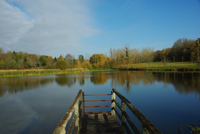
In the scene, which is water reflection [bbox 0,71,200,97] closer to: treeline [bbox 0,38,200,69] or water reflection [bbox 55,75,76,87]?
water reflection [bbox 55,75,76,87]

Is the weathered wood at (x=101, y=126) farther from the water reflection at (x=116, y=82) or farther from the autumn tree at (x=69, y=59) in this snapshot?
the autumn tree at (x=69, y=59)

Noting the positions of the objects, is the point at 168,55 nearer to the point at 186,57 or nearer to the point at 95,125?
the point at 186,57

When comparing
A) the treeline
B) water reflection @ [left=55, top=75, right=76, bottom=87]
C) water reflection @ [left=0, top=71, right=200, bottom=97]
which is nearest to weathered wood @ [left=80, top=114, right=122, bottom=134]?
water reflection @ [left=0, top=71, right=200, bottom=97]

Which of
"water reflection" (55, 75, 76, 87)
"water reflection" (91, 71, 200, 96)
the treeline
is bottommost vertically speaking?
"water reflection" (91, 71, 200, 96)

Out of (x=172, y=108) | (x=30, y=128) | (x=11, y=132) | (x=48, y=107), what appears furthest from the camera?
(x=48, y=107)

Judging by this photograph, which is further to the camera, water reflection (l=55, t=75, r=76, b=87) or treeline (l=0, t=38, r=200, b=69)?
treeline (l=0, t=38, r=200, b=69)

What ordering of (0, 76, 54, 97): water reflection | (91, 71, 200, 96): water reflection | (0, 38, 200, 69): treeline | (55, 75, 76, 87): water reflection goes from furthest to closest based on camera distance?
(0, 38, 200, 69): treeline → (55, 75, 76, 87): water reflection → (0, 76, 54, 97): water reflection → (91, 71, 200, 96): water reflection

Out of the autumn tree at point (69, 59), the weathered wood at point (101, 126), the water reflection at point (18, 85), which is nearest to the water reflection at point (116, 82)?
the water reflection at point (18, 85)

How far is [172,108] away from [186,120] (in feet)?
5.99

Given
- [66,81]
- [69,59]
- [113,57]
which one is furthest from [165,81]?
[69,59]

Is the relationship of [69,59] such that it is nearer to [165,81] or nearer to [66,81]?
[66,81]

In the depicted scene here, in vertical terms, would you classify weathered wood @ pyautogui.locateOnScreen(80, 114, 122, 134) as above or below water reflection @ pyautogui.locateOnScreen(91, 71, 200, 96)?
above

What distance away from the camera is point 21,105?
9281 millimetres

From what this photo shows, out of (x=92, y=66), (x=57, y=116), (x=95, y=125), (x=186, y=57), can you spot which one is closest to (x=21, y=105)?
(x=57, y=116)
